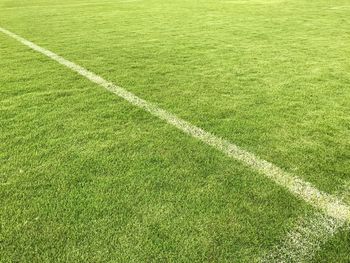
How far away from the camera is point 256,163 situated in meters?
3.05

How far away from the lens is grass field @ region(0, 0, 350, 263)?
7.43 feet

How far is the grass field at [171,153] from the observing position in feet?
7.43

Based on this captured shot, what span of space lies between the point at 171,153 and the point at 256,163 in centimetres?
72

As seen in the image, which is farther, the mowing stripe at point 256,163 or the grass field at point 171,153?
the mowing stripe at point 256,163

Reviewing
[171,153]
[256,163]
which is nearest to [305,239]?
[256,163]

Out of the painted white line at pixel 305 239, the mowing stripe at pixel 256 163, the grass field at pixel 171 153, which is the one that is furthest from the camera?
the mowing stripe at pixel 256 163

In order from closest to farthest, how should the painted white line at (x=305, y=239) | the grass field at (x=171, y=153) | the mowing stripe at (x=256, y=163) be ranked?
the painted white line at (x=305, y=239) → the grass field at (x=171, y=153) → the mowing stripe at (x=256, y=163)

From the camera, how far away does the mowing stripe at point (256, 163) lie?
2564mm

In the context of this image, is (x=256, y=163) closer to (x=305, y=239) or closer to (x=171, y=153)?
(x=171, y=153)

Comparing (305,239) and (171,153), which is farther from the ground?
(171,153)

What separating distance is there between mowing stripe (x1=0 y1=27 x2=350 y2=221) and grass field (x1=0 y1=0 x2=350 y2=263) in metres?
0.05

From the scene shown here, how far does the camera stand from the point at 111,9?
42.4 ft

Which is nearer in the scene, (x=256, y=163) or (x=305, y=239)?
(x=305, y=239)

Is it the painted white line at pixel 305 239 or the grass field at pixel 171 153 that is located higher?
the grass field at pixel 171 153
